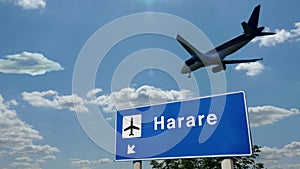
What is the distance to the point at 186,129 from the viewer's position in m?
5.31

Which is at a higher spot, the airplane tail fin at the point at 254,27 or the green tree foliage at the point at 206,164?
the airplane tail fin at the point at 254,27

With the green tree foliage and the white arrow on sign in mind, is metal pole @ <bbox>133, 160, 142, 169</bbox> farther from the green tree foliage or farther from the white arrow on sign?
the green tree foliage

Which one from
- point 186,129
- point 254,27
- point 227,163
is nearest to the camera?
point 227,163

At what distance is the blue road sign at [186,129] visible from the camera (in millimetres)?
4695

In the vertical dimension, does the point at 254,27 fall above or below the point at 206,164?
above

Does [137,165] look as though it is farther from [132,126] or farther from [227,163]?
[227,163]

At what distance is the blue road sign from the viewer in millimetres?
4695

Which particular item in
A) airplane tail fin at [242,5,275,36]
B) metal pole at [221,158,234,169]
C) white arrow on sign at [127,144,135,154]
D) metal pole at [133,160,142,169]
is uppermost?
airplane tail fin at [242,5,275,36]

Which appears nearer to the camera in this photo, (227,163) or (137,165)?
(227,163)

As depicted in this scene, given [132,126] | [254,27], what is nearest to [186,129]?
[132,126]

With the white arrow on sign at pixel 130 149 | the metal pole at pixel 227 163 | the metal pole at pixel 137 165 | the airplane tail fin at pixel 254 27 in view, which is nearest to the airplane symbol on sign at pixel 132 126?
the white arrow on sign at pixel 130 149

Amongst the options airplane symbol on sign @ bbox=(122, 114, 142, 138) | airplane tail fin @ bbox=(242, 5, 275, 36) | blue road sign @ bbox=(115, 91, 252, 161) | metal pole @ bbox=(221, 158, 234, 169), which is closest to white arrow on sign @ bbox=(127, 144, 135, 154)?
blue road sign @ bbox=(115, 91, 252, 161)

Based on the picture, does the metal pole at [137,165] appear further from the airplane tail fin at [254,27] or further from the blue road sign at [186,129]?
the airplane tail fin at [254,27]

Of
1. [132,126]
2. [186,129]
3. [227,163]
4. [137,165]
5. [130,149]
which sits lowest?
[227,163]
